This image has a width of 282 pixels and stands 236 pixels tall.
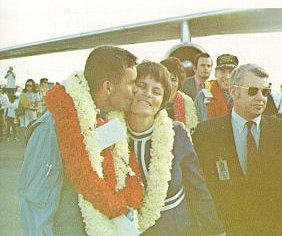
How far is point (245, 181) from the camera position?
5.30 feet

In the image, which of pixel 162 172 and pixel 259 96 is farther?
pixel 259 96

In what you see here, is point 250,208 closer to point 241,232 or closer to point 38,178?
point 241,232

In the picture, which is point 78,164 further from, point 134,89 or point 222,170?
point 222,170

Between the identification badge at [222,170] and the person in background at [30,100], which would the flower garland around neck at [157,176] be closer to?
the identification badge at [222,170]

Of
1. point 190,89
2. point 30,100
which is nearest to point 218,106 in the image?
point 190,89

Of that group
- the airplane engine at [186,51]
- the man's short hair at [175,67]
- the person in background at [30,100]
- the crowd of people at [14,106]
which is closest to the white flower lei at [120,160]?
the man's short hair at [175,67]

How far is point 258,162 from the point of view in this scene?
1.59 meters

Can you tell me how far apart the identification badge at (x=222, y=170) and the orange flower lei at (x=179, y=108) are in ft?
1.69

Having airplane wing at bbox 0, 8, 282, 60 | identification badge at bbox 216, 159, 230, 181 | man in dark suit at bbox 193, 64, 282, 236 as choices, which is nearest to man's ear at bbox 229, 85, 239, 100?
man in dark suit at bbox 193, 64, 282, 236

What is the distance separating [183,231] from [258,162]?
303 mm

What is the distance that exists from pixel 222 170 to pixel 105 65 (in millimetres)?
507

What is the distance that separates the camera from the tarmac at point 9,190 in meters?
2.64

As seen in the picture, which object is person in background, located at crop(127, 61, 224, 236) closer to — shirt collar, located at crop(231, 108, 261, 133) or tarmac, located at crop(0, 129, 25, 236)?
shirt collar, located at crop(231, 108, 261, 133)

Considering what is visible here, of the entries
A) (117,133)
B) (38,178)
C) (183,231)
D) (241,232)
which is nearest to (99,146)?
(117,133)
